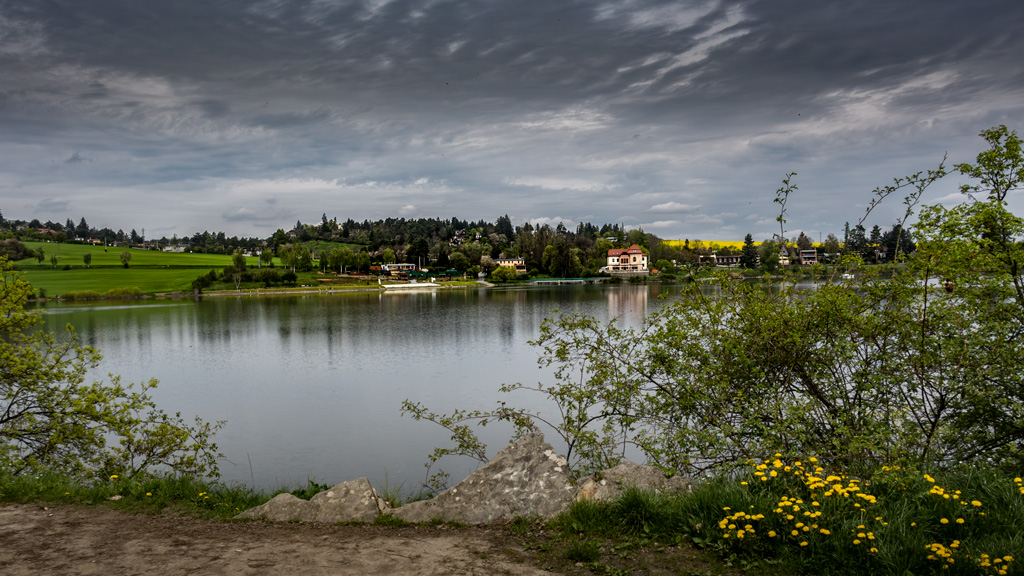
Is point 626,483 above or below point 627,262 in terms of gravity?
below

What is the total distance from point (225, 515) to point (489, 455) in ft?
25.8

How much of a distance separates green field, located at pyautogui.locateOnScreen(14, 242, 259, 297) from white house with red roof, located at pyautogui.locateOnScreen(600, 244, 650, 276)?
332ft

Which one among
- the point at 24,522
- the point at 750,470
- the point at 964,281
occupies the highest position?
the point at 964,281

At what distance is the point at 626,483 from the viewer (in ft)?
23.4

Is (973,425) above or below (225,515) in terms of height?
above

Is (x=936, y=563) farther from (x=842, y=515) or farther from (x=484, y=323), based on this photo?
(x=484, y=323)

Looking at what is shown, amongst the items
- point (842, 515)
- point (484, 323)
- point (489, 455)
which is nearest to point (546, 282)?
point (484, 323)

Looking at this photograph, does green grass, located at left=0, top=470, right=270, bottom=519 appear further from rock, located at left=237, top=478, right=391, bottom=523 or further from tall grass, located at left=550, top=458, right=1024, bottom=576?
tall grass, located at left=550, top=458, right=1024, bottom=576

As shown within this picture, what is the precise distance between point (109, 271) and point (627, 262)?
126 m

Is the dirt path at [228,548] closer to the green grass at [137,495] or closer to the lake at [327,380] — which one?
the green grass at [137,495]

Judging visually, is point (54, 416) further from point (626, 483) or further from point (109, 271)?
point (109, 271)

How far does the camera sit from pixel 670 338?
966cm

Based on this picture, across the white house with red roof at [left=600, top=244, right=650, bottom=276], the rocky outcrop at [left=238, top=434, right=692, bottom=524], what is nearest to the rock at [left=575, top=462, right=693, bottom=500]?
the rocky outcrop at [left=238, top=434, right=692, bottom=524]

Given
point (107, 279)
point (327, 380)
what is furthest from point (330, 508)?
point (107, 279)
